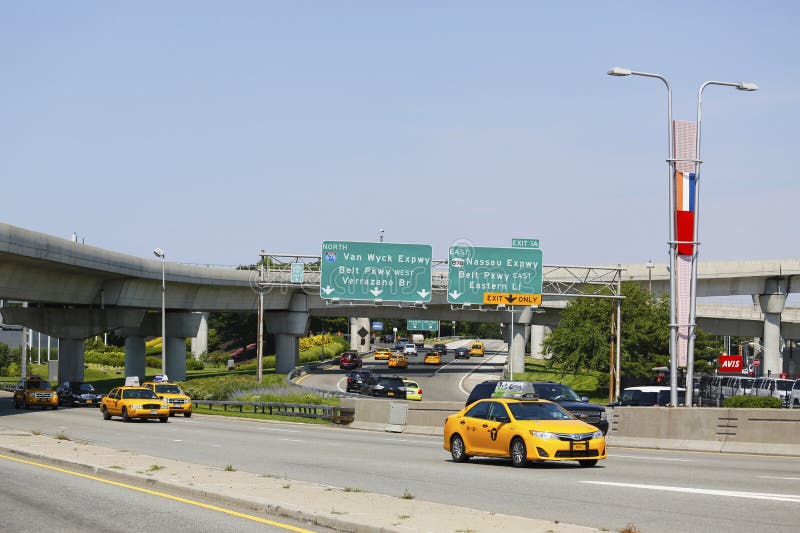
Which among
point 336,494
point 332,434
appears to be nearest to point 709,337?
point 332,434

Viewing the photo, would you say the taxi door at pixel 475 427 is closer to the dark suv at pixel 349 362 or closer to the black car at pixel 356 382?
the black car at pixel 356 382

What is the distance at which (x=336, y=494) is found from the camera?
15180 millimetres

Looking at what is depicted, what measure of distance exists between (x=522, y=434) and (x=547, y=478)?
2.34 m

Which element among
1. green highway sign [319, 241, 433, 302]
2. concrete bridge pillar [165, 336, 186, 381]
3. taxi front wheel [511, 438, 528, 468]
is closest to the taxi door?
taxi front wheel [511, 438, 528, 468]

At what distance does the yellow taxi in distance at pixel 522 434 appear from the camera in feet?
68.0

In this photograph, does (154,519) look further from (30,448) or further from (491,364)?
(491,364)

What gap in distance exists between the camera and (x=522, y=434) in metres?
21.2

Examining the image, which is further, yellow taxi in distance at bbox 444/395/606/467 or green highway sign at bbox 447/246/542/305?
green highway sign at bbox 447/246/542/305

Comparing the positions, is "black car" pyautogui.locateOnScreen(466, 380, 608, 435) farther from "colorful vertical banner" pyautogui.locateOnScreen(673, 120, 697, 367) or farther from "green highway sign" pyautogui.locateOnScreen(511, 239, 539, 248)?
"green highway sign" pyautogui.locateOnScreen(511, 239, 539, 248)

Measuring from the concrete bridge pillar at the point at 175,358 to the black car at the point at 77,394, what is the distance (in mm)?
20220

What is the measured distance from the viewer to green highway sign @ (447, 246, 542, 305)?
6294 cm

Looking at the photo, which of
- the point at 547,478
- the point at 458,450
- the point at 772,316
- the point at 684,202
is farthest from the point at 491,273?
the point at 547,478

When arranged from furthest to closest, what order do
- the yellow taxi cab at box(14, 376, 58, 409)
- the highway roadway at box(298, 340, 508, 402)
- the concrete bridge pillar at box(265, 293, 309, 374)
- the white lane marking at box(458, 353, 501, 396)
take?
the concrete bridge pillar at box(265, 293, 309, 374) < the white lane marking at box(458, 353, 501, 396) < the highway roadway at box(298, 340, 508, 402) < the yellow taxi cab at box(14, 376, 58, 409)

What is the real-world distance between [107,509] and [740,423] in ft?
56.2
